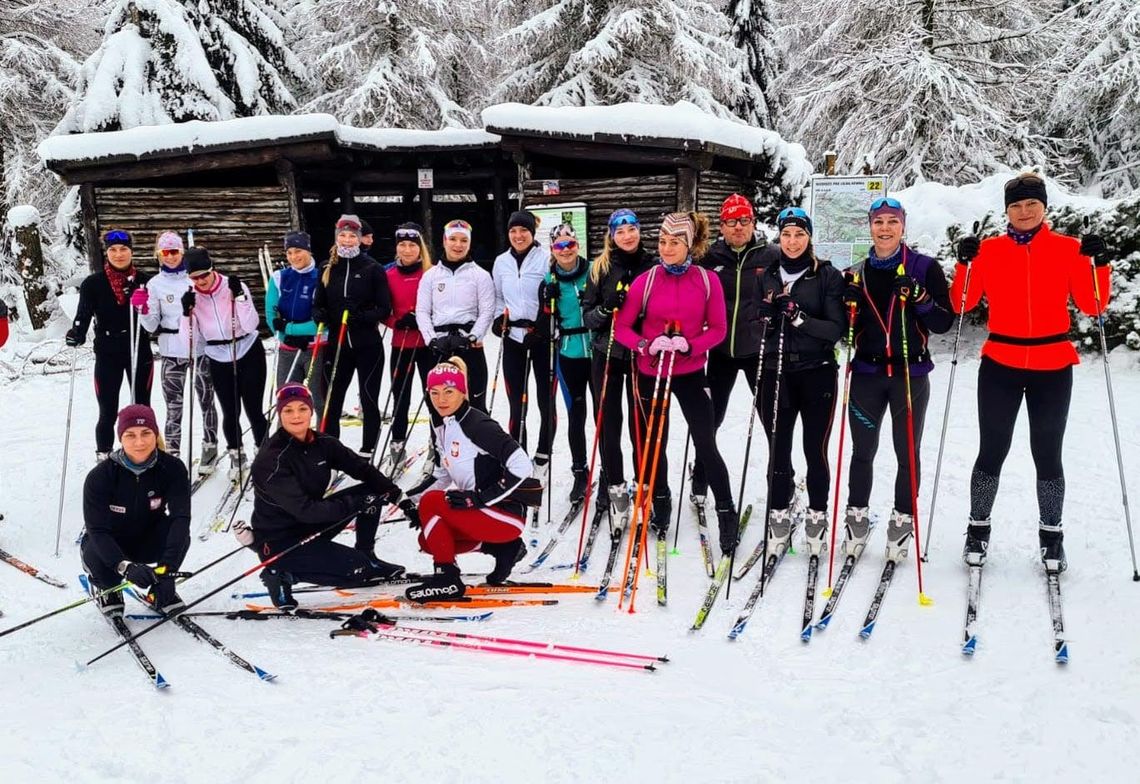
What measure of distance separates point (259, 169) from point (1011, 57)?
631 inches

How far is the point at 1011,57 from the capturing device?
55.1 ft

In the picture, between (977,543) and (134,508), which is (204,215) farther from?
(977,543)

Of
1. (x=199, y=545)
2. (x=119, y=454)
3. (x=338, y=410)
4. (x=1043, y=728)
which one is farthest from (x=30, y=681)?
(x=1043, y=728)

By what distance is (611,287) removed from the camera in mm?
4816

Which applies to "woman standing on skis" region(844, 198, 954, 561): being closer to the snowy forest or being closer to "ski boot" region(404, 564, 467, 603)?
"ski boot" region(404, 564, 467, 603)

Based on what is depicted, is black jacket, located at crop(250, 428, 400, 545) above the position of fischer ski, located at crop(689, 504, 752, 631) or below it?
above

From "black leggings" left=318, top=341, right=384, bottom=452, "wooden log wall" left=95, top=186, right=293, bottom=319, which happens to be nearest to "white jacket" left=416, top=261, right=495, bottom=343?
"black leggings" left=318, top=341, right=384, bottom=452

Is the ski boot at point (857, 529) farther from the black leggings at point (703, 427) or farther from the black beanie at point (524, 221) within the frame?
the black beanie at point (524, 221)

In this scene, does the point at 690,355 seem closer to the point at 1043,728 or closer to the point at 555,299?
the point at 555,299

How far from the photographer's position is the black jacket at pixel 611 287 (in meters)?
4.75

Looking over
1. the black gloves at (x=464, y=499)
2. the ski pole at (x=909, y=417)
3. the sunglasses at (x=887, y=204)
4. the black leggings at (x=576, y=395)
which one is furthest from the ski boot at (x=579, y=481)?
the sunglasses at (x=887, y=204)

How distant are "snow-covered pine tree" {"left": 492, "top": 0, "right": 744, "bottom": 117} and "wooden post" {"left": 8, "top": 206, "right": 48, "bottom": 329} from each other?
9.25 m

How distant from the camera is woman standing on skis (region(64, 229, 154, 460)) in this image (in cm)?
598

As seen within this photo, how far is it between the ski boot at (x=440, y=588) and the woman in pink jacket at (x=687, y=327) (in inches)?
55.0
